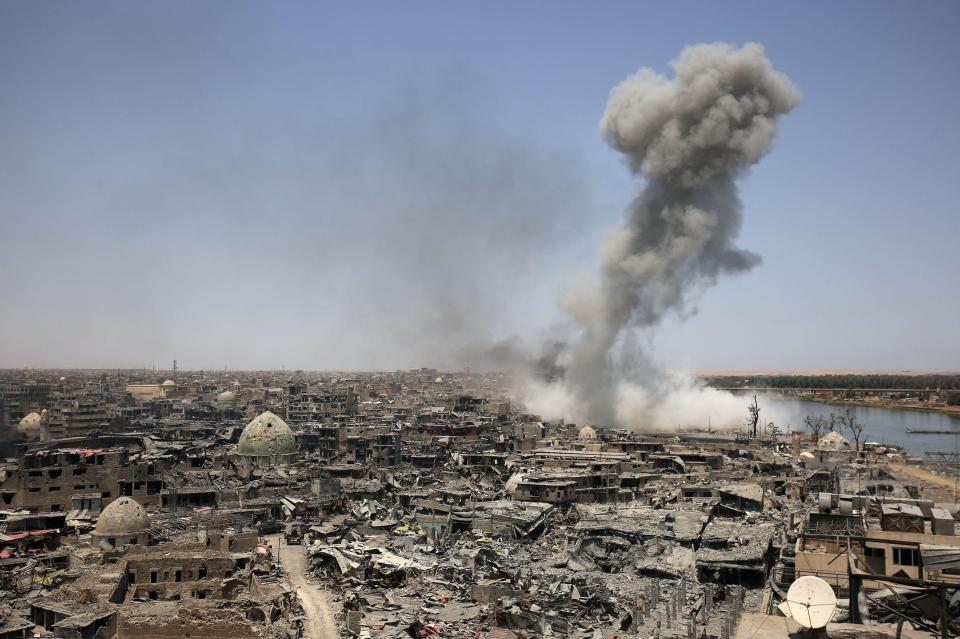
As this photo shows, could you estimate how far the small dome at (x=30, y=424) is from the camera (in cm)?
5362

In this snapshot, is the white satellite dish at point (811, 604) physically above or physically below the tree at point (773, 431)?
above

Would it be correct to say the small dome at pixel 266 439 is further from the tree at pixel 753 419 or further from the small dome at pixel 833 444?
the tree at pixel 753 419

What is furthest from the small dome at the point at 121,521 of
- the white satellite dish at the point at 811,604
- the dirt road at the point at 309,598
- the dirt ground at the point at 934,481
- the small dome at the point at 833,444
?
the small dome at the point at 833,444

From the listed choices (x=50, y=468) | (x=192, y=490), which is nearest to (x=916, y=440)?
(x=192, y=490)

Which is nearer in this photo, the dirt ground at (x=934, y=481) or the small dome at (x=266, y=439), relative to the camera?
the dirt ground at (x=934, y=481)

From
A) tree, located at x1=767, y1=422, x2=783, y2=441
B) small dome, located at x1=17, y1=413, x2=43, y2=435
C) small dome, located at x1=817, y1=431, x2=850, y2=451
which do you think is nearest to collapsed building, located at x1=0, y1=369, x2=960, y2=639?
small dome, located at x1=817, y1=431, x2=850, y2=451

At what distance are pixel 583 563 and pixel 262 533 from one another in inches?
471

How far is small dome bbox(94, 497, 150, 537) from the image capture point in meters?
25.2

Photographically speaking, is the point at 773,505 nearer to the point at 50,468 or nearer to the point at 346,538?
the point at 346,538

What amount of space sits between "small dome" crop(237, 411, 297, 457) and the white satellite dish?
34395 mm

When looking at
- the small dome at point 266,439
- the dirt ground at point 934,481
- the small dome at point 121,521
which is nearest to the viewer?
the small dome at point 121,521

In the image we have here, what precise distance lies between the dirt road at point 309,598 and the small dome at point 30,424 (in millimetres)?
31995

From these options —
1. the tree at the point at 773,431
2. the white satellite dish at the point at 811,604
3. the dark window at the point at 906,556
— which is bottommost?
the tree at the point at 773,431

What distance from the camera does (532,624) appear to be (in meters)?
20.1
